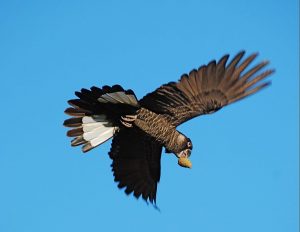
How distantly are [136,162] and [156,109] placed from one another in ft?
6.16

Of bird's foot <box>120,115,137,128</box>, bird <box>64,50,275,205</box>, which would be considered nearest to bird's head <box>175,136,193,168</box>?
bird <box>64,50,275,205</box>

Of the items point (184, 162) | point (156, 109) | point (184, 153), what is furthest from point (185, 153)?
point (156, 109)

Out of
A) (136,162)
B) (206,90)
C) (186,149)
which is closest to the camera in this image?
(206,90)

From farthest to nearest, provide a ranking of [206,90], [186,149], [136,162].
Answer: [136,162] < [186,149] < [206,90]

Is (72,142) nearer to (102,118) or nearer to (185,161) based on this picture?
(102,118)

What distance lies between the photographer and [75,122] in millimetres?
11695

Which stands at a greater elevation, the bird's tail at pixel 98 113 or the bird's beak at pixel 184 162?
the bird's tail at pixel 98 113

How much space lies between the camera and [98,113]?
38.1 ft

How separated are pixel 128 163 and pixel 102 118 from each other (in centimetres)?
142

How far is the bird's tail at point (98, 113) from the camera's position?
1096 centimetres

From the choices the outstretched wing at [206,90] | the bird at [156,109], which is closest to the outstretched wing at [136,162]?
the bird at [156,109]

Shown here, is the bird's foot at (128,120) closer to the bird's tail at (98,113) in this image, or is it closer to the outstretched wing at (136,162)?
the bird's tail at (98,113)

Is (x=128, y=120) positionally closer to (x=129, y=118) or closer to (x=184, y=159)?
(x=129, y=118)

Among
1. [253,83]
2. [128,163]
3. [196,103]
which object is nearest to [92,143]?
[128,163]
